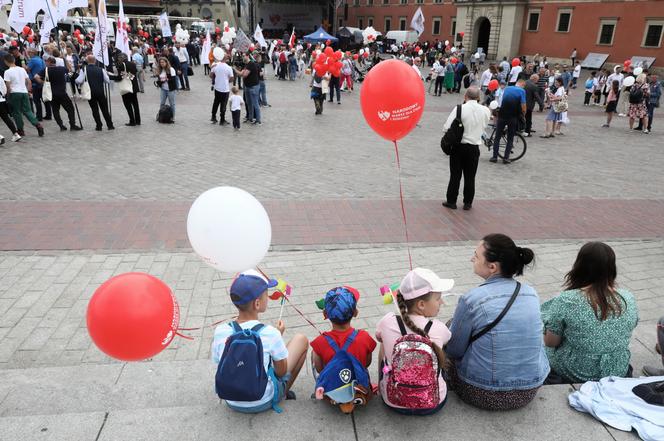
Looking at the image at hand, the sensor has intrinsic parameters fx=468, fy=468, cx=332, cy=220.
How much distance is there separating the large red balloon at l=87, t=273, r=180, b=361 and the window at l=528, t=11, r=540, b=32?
43.8 metres

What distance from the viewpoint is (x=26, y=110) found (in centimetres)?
1087

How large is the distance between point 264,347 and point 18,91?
1112 cm

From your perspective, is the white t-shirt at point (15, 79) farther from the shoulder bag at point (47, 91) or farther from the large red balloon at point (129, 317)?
the large red balloon at point (129, 317)

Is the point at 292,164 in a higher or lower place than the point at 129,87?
lower

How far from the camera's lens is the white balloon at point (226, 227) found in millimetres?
2881

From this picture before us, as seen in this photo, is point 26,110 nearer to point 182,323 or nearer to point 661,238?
point 182,323

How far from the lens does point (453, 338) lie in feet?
9.20

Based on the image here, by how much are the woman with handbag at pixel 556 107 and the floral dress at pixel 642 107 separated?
9.13 feet

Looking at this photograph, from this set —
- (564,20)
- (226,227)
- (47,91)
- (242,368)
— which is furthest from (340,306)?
(564,20)

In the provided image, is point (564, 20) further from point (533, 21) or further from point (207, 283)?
point (207, 283)

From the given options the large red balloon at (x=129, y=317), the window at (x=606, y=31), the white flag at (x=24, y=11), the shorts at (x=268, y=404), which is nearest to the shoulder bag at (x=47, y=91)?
the white flag at (x=24, y=11)

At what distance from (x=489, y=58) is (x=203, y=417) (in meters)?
45.6

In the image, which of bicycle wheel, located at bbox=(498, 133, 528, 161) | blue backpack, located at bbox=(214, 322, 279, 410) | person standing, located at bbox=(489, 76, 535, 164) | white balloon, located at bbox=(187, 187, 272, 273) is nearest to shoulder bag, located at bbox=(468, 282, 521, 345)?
blue backpack, located at bbox=(214, 322, 279, 410)

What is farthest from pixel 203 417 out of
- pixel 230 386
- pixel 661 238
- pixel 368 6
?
pixel 368 6
